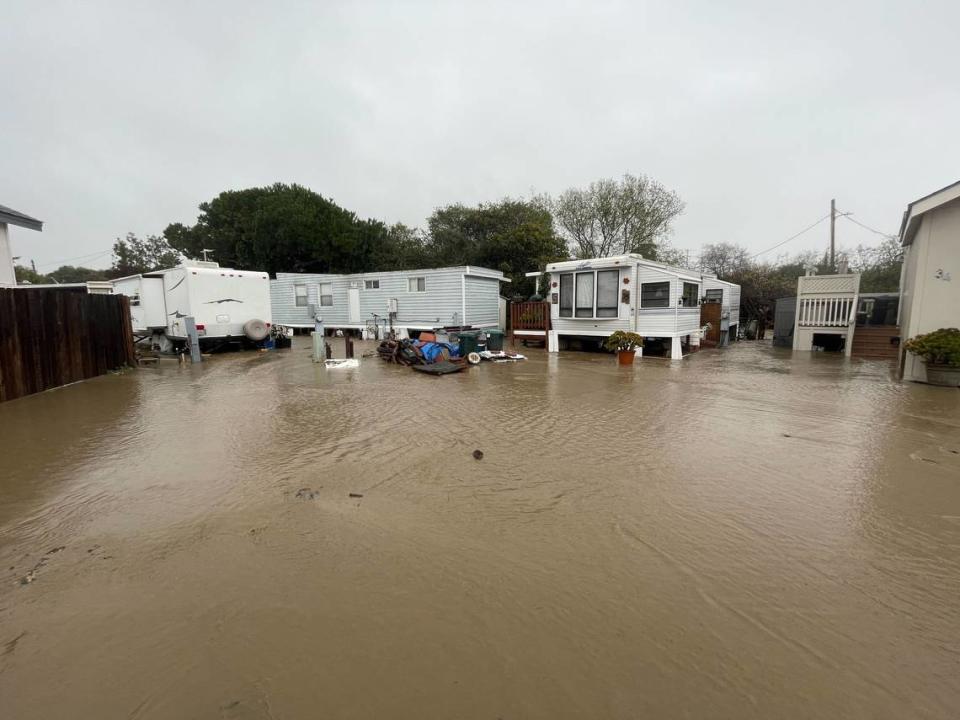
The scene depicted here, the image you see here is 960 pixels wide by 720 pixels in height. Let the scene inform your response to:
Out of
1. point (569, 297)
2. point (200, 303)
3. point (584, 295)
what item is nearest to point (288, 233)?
point (200, 303)

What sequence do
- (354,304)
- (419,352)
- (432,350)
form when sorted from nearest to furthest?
(432,350) < (419,352) < (354,304)

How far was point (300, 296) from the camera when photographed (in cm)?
2191

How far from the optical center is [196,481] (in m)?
4.05

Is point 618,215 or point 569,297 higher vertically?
point 618,215

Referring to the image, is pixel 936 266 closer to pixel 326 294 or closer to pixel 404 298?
pixel 404 298

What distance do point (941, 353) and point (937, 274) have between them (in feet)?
4.99

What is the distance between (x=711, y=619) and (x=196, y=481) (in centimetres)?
419

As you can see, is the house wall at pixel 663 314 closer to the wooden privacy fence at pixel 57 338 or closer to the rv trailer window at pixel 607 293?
the rv trailer window at pixel 607 293

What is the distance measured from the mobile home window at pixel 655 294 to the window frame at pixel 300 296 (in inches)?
618

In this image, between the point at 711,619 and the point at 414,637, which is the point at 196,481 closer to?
the point at 414,637

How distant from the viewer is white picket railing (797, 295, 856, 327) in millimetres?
13258

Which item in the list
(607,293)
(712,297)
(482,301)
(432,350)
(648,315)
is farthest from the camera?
(482,301)

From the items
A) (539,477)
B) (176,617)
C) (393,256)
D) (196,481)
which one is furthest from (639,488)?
(393,256)

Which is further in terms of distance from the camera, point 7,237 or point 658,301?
point 658,301
